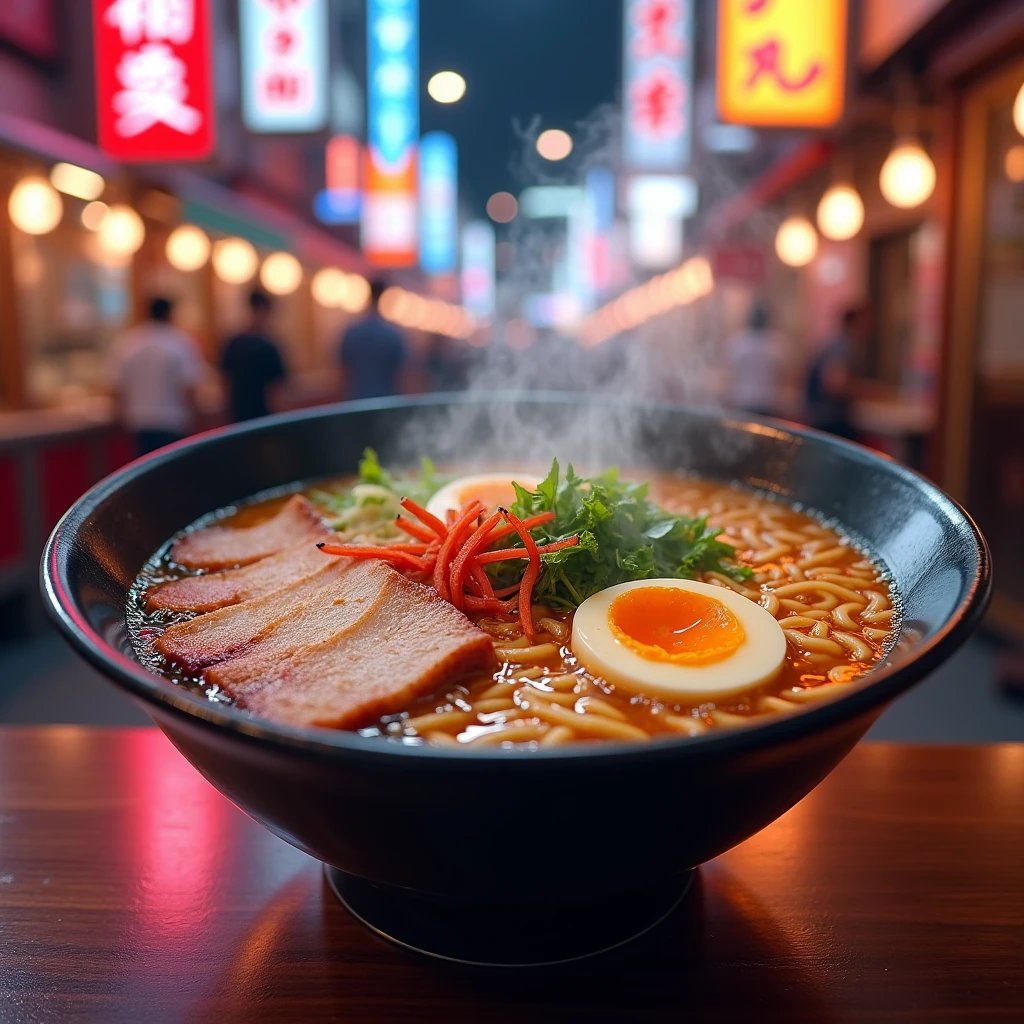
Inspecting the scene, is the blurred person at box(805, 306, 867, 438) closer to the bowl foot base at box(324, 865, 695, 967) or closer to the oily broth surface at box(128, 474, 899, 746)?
the oily broth surface at box(128, 474, 899, 746)

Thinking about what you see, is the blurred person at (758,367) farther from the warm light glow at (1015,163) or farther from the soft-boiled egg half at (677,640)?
the soft-boiled egg half at (677,640)

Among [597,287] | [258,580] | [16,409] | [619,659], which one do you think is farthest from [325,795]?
[597,287]

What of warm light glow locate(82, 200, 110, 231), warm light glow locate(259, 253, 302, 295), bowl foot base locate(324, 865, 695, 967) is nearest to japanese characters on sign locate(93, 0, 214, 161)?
warm light glow locate(82, 200, 110, 231)

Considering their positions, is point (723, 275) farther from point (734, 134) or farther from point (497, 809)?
point (497, 809)

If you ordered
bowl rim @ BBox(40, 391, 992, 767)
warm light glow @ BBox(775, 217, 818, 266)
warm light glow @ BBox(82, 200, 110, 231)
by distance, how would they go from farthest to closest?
warm light glow @ BBox(775, 217, 818, 266) < warm light glow @ BBox(82, 200, 110, 231) < bowl rim @ BBox(40, 391, 992, 767)

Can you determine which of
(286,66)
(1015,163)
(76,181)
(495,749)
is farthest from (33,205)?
(495,749)

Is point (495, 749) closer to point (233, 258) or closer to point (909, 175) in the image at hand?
point (909, 175)

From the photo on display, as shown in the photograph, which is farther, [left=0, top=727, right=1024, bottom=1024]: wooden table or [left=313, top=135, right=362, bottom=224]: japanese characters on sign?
[left=313, top=135, right=362, bottom=224]: japanese characters on sign
